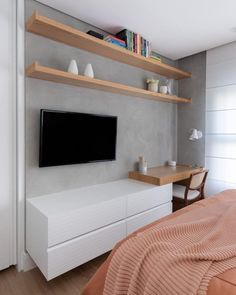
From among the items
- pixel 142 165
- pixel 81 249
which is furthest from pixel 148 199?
pixel 81 249

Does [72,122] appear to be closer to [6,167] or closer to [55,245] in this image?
[6,167]

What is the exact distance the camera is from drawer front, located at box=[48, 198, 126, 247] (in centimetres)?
152

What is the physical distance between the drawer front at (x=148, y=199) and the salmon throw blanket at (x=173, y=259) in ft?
3.10

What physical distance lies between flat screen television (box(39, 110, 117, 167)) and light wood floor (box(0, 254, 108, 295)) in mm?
948

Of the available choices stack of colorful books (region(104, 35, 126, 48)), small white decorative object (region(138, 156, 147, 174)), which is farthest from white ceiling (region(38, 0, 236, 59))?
small white decorative object (region(138, 156, 147, 174))

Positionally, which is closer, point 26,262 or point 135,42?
point 26,262

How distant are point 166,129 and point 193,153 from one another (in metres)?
0.56

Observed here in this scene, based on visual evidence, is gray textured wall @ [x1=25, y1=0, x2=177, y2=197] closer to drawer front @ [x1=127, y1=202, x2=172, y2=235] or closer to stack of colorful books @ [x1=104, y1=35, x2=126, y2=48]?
stack of colorful books @ [x1=104, y1=35, x2=126, y2=48]

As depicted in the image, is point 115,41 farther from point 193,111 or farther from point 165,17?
point 193,111

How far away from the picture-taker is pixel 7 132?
5.73ft

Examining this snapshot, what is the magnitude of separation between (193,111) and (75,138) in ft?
6.67

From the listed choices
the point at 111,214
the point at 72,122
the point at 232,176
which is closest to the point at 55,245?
the point at 111,214

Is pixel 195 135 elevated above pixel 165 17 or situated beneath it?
situated beneath

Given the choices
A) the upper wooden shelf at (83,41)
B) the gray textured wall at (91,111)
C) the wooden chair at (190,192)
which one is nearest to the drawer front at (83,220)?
the gray textured wall at (91,111)
